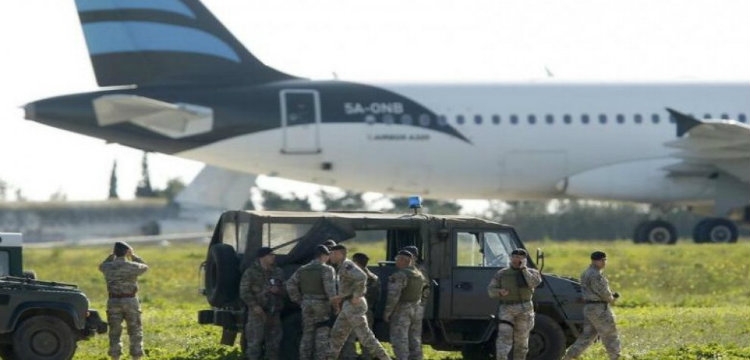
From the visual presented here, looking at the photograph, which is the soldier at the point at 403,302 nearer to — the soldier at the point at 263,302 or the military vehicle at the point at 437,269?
the military vehicle at the point at 437,269

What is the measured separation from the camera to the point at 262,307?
62.2 feet

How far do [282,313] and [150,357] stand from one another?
2.13 m

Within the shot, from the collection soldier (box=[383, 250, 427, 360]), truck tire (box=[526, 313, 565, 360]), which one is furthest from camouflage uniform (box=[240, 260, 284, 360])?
truck tire (box=[526, 313, 565, 360])

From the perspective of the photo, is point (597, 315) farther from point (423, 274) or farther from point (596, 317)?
point (423, 274)

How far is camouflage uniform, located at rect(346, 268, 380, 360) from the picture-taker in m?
18.8

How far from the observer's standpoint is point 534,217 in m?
56.3

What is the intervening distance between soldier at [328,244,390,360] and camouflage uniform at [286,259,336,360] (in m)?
0.13

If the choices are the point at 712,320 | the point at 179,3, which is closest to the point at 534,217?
the point at 179,3

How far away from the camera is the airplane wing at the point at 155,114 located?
37031 mm

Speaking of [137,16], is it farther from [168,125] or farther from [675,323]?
[675,323]

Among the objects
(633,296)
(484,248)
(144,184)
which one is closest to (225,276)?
(484,248)

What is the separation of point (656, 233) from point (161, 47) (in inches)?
532

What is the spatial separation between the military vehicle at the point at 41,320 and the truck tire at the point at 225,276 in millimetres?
1365

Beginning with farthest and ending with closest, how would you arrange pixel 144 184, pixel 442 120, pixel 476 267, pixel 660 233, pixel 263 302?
1. pixel 144 184
2. pixel 660 233
3. pixel 442 120
4. pixel 476 267
5. pixel 263 302
